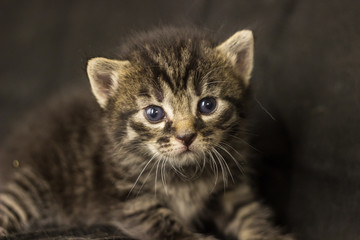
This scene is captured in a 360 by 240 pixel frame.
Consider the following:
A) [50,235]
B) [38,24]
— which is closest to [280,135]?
[50,235]

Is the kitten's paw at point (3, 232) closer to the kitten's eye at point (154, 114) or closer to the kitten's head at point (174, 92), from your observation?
the kitten's head at point (174, 92)

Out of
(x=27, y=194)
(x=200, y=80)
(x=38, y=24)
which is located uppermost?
(x=38, y=24)

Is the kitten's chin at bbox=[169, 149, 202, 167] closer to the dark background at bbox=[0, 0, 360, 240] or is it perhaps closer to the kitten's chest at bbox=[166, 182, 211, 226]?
the kitten's chest at bbox=[166, 182, 211, 226]

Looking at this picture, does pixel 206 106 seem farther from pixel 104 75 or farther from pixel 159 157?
pixel 104 75

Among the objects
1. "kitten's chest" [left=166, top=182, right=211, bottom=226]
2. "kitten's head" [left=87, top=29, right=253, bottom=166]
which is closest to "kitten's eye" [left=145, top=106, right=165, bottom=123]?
"kitten's head" [left=87, top=29, right=253, bottom=166]

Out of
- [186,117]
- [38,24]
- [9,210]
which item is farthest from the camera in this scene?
[38,24]

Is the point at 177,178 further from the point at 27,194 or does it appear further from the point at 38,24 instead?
the point at 38,24

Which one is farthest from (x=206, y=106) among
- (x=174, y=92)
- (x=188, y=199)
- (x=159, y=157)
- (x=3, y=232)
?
(x=3, y=232)
